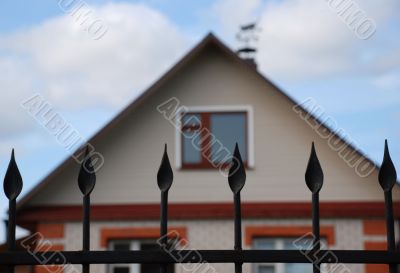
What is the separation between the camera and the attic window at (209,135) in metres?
13.9

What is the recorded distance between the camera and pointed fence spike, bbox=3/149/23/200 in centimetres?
208

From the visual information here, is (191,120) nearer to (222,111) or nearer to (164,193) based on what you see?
(222,111)

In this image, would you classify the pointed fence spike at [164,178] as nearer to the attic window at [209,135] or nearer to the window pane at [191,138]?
the attic window at [209,135]

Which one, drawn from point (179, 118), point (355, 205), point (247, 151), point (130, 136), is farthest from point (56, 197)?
point (355, 205)

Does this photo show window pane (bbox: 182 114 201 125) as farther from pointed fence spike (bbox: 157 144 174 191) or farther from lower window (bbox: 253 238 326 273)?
pointed fence spike (bbox: 157 144 174 191)

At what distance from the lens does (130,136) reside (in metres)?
14.2

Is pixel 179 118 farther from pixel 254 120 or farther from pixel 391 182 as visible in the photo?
pixel 391 182

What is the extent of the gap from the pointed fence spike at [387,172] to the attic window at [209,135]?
11.7m

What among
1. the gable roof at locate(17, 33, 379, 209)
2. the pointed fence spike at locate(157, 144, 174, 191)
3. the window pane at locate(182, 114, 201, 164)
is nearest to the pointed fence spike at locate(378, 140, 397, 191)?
the pointed fence spike at locate(157, 144, 174, 191)

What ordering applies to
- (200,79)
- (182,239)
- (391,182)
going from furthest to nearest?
(200,79) < (182,239) < (391,182)

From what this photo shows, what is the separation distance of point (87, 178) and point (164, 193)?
21 cm

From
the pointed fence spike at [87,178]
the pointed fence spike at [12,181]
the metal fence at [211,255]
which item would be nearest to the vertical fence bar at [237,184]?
the metal fence at [211,255]

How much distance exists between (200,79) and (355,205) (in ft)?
11.9

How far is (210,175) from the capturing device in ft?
46.2
